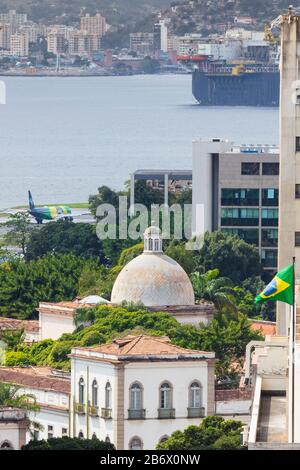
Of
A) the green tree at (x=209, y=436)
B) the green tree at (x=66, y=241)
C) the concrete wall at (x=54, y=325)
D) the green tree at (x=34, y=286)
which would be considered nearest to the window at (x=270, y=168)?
the green tree at (x=66, y=241)

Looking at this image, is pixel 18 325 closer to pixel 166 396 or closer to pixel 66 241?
pixel 166 396

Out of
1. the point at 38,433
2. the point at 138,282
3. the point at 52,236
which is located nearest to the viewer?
the point at 38,433

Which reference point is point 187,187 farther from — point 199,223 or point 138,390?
point 138,390

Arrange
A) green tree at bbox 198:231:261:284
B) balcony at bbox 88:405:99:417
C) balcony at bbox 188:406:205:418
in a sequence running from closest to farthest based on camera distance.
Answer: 1. balcony at bbox 188:406:205:418
2. balcony at bbox 88:405:99:417
3. green tree at bbox 198:231:261:284

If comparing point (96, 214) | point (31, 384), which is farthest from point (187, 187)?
point (31, 384)

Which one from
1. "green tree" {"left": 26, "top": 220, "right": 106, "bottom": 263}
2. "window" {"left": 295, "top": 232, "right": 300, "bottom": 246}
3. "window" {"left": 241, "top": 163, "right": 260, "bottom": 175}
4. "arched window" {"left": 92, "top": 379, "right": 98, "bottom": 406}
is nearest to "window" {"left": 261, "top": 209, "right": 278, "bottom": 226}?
"window" {"left": 241, "top": 163, "right": 260, "bottom": 175}

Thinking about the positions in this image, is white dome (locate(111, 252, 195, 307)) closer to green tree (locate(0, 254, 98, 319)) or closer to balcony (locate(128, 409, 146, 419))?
green tree (locate(0, 254, 98, 319))
